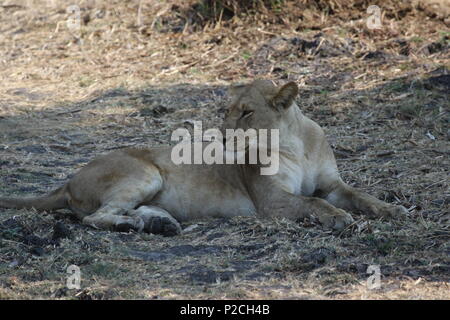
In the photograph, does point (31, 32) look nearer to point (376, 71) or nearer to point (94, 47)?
point (94, 47)

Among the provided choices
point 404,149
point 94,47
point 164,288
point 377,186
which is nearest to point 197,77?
point 94,47

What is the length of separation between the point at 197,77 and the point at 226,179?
421cm

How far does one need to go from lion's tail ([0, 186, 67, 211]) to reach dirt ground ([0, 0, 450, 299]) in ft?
0.36

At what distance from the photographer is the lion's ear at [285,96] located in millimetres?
5559

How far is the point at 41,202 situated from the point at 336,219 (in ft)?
6.69

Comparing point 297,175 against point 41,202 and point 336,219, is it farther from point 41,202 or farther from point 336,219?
point 41,202

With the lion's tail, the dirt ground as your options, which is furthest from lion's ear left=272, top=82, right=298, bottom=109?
the lion's tail

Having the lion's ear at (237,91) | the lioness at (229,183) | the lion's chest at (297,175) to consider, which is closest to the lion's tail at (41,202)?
the lioness at (229,183)

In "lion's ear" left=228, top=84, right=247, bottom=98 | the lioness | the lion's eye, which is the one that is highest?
"lion's ear" left=228, top=84, right=247, bottom=98

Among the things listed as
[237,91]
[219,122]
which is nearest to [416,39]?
[219,122]

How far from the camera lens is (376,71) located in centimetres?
916

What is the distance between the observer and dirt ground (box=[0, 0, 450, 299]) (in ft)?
14.2

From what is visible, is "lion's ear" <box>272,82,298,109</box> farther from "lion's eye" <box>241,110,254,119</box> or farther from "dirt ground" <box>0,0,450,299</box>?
"dirt ground" <box>0,0,450,299</box>

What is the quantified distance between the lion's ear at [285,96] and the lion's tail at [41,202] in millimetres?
1590
